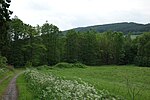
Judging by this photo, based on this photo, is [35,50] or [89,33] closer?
[35,50]

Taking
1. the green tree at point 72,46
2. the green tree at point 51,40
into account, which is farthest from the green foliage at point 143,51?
the green tree at point 51,40

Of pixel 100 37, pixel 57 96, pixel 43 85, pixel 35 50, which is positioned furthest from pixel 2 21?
pixel 100 37

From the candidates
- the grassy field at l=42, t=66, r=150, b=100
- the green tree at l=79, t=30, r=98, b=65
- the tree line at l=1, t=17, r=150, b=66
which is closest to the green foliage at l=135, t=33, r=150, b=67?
the tree line at l=1, t=17, r=150, b=66

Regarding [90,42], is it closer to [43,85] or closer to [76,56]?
[76,56]

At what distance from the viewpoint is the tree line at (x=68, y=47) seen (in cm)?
10081

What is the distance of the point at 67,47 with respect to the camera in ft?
383

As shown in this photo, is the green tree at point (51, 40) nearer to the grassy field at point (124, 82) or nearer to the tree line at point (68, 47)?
the tree line at point (68, 47)

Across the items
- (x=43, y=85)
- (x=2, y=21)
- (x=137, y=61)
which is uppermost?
(x=2, y=21)

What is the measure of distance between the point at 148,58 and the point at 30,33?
3755 centimetres

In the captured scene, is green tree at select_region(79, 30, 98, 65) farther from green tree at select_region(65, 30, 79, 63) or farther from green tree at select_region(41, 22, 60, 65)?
green tree at select_region(41, 22, 60, 65)

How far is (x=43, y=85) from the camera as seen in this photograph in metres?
23.8

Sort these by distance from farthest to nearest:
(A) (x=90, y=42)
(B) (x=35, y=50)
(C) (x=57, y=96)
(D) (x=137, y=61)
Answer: (A) (x=90, y=42) < (D) (x=137, y=61) < (B) (x=35, y=50) < (C) (x=57, y=96)

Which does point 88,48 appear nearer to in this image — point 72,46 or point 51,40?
point 72,46

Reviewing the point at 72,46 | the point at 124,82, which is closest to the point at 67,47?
the point at 72,46
